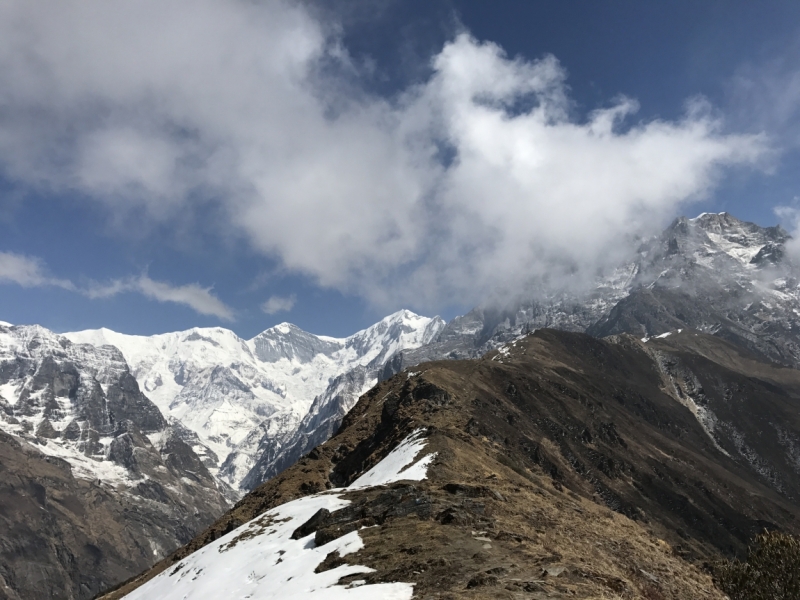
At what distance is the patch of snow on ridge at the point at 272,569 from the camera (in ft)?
92.0

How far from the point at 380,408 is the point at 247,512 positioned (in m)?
44.1

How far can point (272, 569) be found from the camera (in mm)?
36438

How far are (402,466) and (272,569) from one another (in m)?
33.9

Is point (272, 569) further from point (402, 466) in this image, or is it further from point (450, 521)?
point (402, 466)

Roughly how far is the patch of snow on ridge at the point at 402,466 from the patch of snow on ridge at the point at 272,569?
10464 mm

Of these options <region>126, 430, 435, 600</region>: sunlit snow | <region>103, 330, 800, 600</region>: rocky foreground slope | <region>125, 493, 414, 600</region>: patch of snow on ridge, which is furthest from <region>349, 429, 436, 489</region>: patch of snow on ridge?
<region>125, 493, 414, 600</region>: patch of snow on ridge

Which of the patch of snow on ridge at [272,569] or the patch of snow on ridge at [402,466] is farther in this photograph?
the patch of snow on ridge at [402,466]

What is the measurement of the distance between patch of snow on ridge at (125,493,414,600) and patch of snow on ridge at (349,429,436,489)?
10.5 meters

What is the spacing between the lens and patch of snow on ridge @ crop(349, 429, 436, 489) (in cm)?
6342

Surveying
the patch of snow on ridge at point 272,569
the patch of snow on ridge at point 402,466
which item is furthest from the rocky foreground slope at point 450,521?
the patch of snow on ridge at point 402,466

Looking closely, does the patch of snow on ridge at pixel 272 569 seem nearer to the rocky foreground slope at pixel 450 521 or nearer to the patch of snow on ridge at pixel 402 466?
the rocky foreground slope at pixel 450 521

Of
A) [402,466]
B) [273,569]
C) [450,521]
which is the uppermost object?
[402,466]

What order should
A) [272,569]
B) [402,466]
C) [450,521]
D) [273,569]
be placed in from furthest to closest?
1. [402,466]
2. [450,521]
3. [272,569]
4. [273,569]

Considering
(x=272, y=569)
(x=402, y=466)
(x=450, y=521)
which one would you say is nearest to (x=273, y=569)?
(x=272, y=569)
